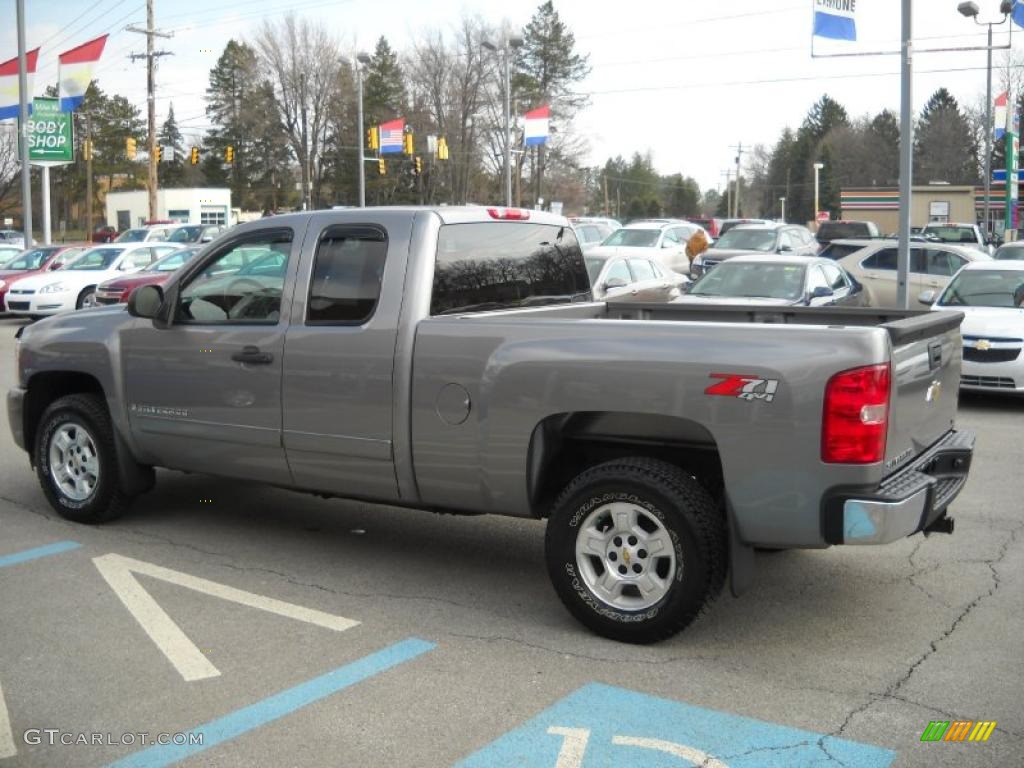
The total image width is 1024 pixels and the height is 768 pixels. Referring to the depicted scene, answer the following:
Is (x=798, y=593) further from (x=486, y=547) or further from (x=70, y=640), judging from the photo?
(x=70, y=640)

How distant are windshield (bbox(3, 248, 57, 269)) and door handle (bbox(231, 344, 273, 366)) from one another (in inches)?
848

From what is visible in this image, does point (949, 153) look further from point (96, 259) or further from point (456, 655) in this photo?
point (456, 655)

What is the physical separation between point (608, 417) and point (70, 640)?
103 inches

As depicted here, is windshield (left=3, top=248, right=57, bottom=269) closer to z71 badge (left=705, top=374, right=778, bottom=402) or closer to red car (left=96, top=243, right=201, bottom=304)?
red car (left=96, top=243, right=201, bottom=304)

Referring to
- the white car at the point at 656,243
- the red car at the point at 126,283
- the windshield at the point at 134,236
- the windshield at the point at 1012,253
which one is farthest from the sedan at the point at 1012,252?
the windshield at the point at 134,236

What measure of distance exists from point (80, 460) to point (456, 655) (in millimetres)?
3405

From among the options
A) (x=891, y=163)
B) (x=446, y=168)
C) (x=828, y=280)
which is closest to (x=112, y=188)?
(x=446, y=168)

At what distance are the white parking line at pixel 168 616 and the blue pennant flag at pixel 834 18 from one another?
1350 centimetres

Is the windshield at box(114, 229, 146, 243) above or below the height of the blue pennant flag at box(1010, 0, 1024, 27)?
Result: below

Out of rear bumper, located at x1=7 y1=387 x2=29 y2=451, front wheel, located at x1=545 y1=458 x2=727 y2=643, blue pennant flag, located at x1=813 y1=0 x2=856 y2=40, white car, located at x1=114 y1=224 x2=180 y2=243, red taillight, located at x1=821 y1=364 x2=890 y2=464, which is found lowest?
front wheel, located at x1=545 y1=458 x2=727 y2=643

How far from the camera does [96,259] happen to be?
78.4 feet

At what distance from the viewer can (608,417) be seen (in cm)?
504

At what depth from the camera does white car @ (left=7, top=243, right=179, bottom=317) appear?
862 inches

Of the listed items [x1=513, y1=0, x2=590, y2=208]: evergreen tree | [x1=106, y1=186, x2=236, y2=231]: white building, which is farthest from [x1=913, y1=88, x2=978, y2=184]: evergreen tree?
[x1=106, y1=186, x2=236, y2=231]: white building
